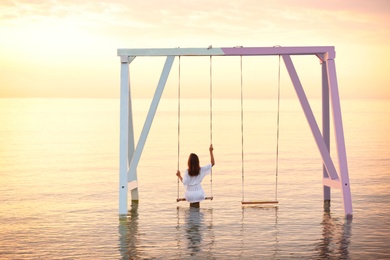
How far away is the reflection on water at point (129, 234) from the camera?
11727mm

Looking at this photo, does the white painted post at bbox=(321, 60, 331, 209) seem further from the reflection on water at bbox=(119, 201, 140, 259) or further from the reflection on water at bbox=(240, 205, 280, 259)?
the reflection on water at bbox=(119, 201, 140, 259)

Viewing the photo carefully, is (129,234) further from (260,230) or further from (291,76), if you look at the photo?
(291,76)

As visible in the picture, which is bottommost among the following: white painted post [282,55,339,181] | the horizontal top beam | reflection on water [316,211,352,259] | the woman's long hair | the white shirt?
reflection on water [316,211,352,259]

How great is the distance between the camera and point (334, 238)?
42.0 ft

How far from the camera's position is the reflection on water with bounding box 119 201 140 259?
1173 cm

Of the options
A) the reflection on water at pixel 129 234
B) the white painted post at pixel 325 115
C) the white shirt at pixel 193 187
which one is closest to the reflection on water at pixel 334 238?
the white painted post at pixel 325 115

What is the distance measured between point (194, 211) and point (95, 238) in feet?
10.5

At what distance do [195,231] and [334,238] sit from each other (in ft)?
8.01

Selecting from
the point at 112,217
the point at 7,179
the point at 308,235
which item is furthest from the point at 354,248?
the point at 7,179

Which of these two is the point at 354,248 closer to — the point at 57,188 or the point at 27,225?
the point at 27,225

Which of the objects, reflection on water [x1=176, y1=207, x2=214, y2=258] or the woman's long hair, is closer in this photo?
reflection on water [x1=176, y1=207, x2=214, y2=258]

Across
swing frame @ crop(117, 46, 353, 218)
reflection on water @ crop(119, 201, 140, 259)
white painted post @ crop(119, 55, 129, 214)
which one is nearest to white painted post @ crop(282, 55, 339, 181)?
swing frame @ crop(117, 46, 353, 218)

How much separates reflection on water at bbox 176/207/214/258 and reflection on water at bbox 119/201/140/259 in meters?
0.75

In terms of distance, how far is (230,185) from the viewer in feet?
67.1
